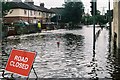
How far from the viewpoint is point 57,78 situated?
30.6ft

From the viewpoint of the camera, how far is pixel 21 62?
7797 millimetres

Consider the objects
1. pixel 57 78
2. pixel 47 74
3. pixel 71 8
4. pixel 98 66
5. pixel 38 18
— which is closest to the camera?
pixel 57 78

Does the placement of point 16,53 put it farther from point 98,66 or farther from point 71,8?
point 71,8

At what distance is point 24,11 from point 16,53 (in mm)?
60199

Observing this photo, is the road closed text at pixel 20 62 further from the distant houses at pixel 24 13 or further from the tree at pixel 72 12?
the tree at pixel 72 12

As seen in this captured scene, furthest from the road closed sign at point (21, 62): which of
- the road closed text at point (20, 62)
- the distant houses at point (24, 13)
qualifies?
the distant houses at point (24, 13)

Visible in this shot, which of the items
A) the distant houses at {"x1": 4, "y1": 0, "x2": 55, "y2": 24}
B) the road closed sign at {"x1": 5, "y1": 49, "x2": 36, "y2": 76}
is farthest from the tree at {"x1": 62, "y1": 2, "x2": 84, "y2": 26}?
the road closed sign at {"x1": 5, "y1": 49, "x2": 36, "y2": 76}

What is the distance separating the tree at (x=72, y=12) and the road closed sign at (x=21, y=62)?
207ft

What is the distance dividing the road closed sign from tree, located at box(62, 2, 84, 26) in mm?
62983

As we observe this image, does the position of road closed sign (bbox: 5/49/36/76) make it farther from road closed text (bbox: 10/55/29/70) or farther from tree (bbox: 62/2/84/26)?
tree (bbox: 62/2/84/26)

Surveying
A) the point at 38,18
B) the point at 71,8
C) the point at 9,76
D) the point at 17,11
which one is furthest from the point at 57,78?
the point at 38,18

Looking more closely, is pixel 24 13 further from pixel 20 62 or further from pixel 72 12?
pixel 20 62

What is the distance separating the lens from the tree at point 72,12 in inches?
2852

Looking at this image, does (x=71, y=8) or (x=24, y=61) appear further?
(x=71, y=8)
